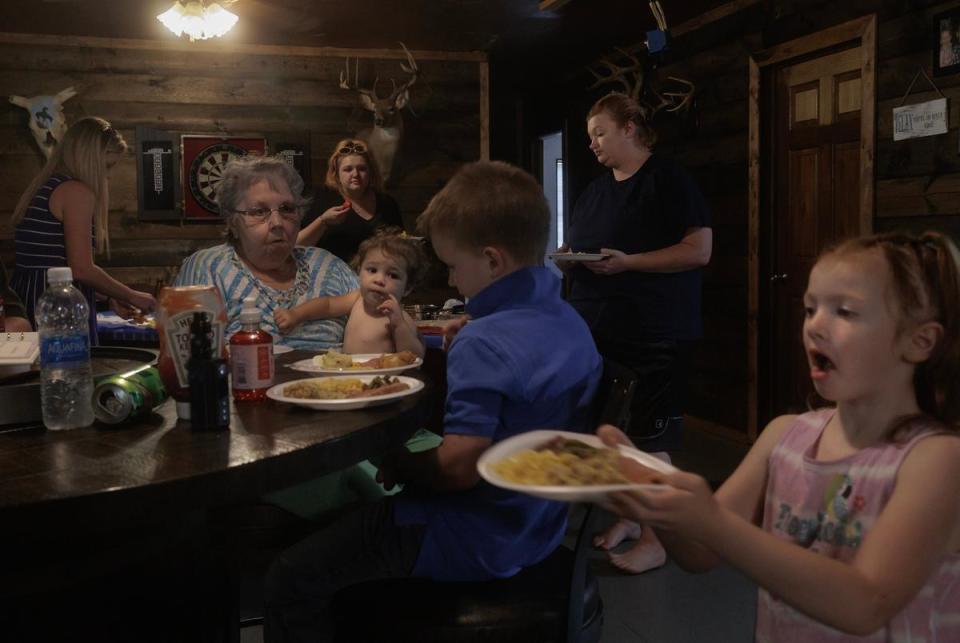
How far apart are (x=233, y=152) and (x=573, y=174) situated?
2.68 metres

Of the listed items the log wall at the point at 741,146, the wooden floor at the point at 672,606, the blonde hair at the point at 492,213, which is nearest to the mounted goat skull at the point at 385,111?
the log wall at the point at 741,146

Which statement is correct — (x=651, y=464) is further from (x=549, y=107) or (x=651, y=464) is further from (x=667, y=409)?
(x=549, y=107)

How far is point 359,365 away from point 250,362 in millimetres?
365

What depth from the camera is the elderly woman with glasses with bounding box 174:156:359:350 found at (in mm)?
2359

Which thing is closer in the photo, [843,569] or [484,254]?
[843,569]

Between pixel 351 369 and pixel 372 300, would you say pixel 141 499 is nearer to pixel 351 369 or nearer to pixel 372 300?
pixel 351 369

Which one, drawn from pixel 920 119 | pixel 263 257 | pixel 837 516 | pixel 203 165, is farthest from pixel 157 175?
pixel 837 516

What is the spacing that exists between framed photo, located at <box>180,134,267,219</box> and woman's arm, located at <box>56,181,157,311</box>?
2784 millimetres

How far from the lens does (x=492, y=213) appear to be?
4.87 ft

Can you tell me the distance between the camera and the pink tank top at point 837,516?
3.39 ft

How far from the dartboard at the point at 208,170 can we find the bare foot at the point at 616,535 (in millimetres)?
3966

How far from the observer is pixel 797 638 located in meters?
1.10

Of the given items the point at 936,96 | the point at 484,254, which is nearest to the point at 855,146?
the point at 936,96

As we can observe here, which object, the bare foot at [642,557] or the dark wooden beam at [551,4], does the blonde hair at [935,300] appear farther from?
the dark wooden beam at [551,4]
